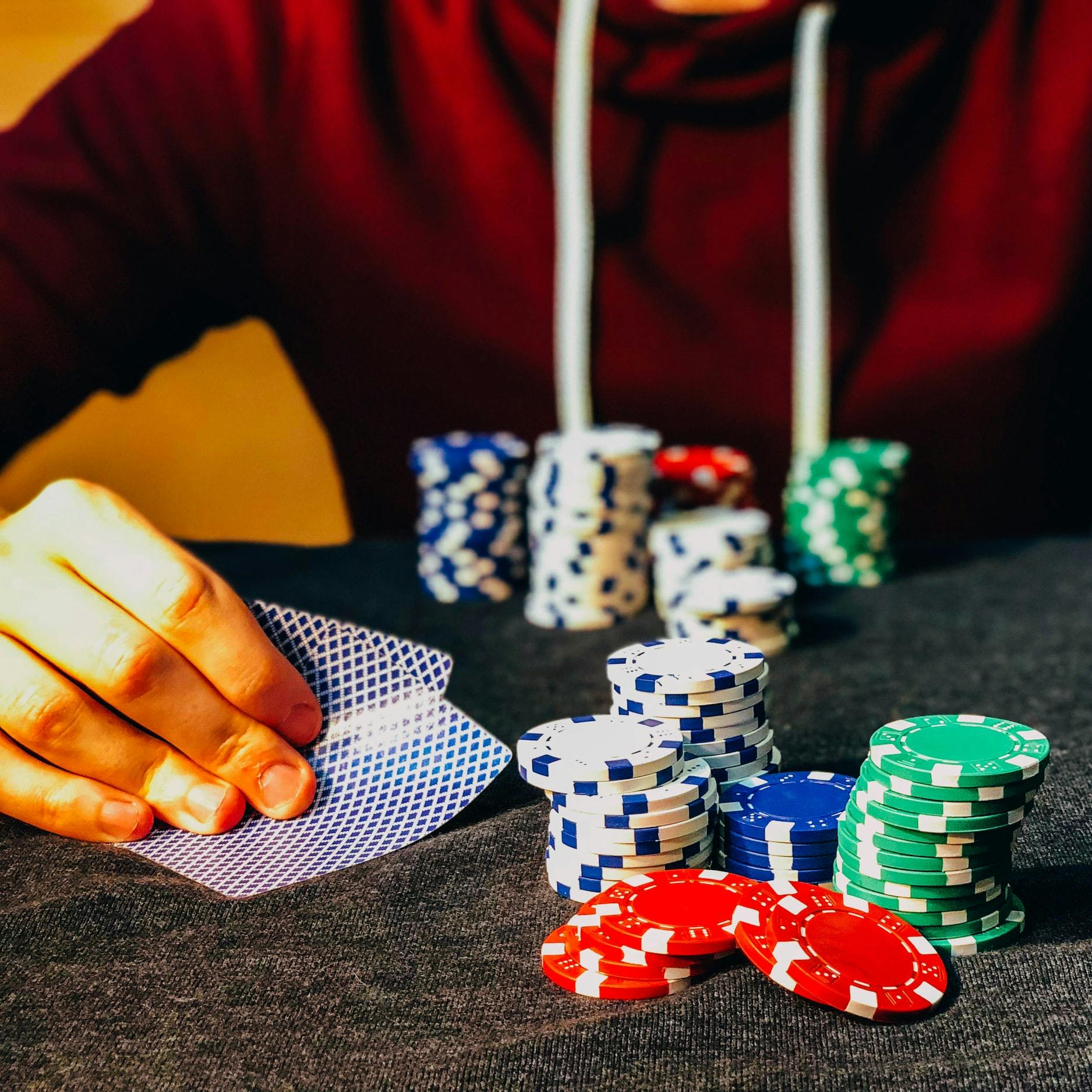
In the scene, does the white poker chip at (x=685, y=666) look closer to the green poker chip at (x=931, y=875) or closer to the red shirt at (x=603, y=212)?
the green poker chip at (x=931, y=875)

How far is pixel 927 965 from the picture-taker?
1153mm

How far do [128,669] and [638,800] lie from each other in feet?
1.93

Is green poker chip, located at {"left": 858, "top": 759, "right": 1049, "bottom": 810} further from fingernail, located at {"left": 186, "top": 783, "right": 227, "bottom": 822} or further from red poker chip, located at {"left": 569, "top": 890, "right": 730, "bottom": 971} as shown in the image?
fingernail, located at {"left": 186, "top": 783, "right": 227, "bottom": 822}

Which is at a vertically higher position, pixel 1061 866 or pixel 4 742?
pixel 4 742

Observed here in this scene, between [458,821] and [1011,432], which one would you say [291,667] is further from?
[1011,432]

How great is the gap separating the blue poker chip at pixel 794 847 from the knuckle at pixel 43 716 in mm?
749

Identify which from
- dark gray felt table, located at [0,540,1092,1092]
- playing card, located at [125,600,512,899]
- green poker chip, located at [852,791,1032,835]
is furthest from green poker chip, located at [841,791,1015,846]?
playing card, located at [125,600,512,899]

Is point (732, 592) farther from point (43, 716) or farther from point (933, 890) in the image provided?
point (43, 716)

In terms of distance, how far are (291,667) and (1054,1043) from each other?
93 centimetres

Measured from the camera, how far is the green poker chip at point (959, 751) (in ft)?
3.93

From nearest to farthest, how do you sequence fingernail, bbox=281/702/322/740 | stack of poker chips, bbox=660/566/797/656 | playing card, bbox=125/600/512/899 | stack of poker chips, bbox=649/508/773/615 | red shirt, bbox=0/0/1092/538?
playing card, bbox=125/600/512/899
fingernail, bbox=281/702/322/740
stack of poker chips, bbox=660/566/797/656
stack of poker chips, bbox=649/508/773/615
red shirt, bbox=0/0/1092/538

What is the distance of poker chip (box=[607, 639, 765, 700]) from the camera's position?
1.48 meters

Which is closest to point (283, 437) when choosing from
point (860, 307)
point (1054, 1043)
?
point (860, 307)

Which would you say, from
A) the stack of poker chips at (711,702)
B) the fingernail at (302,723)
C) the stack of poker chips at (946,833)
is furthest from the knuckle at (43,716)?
the stack of poker chips at (946,833)
